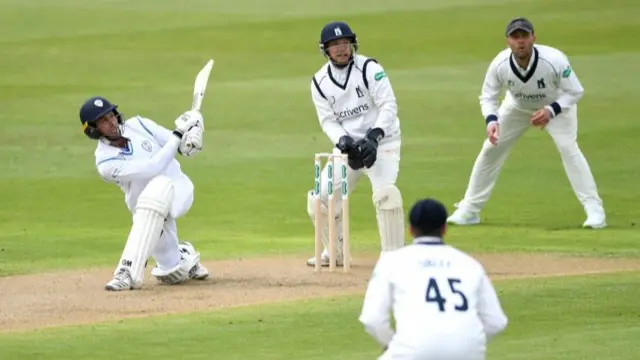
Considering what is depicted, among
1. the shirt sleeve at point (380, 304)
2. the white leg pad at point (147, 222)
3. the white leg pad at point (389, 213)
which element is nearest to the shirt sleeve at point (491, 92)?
the white leg pad at point (389, 213)

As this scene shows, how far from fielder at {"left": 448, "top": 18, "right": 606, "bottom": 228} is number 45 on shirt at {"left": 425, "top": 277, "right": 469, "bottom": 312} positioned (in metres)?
7.19

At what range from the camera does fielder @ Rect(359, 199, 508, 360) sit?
6.33 meters

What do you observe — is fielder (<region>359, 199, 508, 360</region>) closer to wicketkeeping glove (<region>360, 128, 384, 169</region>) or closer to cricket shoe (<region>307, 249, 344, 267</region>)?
wicketkeeping glove (<region>360, 128, 384, 169</region>)

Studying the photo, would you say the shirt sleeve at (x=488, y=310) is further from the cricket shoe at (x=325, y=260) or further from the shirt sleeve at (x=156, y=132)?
the cricket shoe at (x=325, y=260)

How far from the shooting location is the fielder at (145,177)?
36.3 feet

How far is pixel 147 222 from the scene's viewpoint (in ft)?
36.2


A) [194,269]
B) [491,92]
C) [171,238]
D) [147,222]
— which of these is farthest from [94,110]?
[491,92]

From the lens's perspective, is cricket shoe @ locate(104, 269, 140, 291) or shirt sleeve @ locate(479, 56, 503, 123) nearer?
cricket shoe @ locate(104, 269, 140, 291)

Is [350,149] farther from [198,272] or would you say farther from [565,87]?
[565,87]

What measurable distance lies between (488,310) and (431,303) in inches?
12.3

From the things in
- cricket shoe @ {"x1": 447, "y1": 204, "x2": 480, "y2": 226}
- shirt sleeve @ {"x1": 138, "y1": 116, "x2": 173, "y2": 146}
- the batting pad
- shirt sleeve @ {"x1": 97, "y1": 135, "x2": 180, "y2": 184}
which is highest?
shirt sleeve @ {"x1": 138, "y1": 116, "x2": 173, "y2": 146}

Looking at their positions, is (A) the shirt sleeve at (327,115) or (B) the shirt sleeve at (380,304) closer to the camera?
(B) the shirt sleeve at (380,304)

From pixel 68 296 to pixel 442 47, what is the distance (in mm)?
15200

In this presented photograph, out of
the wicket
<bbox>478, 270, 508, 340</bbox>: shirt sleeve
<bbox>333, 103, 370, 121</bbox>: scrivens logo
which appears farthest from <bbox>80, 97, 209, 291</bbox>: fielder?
<bbox>478, 270, 508, 340</bbox>: shirt sleeve
